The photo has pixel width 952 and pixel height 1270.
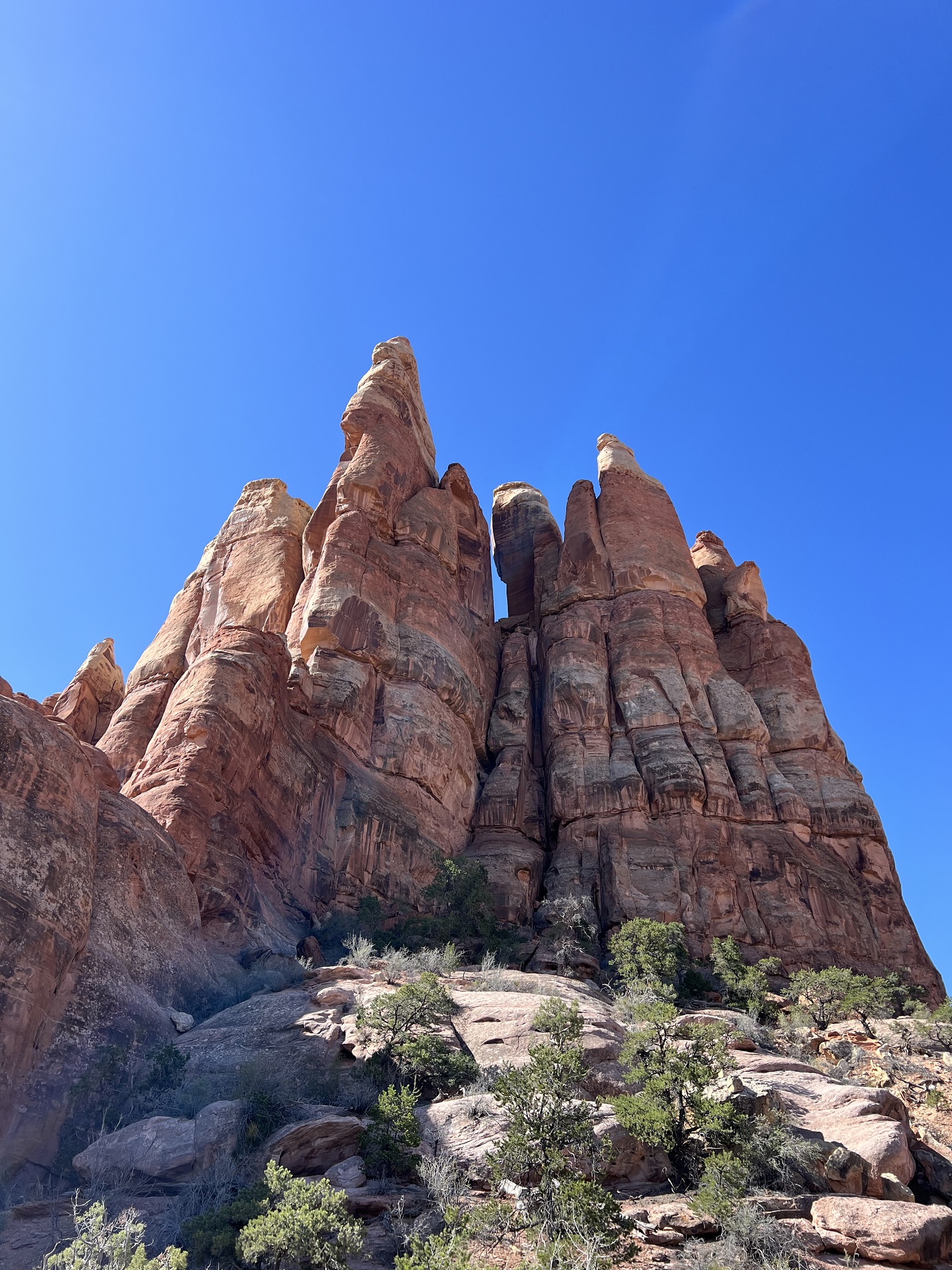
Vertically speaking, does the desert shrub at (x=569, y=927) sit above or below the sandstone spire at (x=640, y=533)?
below

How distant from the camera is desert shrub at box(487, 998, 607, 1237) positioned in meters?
11.0

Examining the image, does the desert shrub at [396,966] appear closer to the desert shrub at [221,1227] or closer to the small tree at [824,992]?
the desert shrub at [221,1227]

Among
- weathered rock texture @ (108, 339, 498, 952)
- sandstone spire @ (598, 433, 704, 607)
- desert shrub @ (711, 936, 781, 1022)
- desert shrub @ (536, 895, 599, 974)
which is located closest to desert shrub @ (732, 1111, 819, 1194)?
desert shrub @ (711, 936, 781, 1022)

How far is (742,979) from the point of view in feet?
96.6

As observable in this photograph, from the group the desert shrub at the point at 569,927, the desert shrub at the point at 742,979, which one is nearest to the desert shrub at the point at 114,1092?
the desert shrub at the point at 569,927

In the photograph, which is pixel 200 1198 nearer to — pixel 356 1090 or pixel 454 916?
pixel 356 1090

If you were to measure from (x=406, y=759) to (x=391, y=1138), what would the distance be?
973 inches

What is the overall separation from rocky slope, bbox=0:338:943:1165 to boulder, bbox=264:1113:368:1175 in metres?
3.56

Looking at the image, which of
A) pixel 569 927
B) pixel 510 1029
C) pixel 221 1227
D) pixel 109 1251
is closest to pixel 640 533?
pixel 569 927

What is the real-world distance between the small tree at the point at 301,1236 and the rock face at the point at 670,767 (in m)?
27.2

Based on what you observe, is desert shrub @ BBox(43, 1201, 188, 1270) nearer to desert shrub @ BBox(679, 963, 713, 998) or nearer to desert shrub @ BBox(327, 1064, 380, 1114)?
desert shrub @ BBox(327, 1064, 380, 1114)

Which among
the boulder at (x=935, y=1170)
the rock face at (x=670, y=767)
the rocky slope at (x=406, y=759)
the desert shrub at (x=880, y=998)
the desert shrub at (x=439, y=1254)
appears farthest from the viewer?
the rock face at (x=670, y=767)

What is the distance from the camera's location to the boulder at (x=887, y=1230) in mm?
10922

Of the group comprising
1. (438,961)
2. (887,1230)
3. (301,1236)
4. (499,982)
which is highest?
(438,961)
